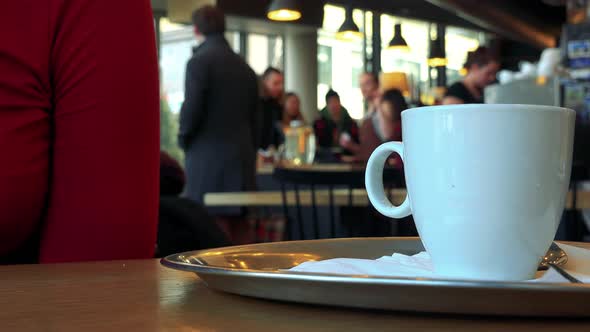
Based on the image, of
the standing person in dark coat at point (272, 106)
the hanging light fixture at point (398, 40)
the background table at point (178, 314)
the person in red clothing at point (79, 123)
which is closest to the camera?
the background table at point (178, 314)

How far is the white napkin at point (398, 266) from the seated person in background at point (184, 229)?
0.68m

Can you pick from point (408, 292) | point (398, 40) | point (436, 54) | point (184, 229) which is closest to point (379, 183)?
point (408, 292)

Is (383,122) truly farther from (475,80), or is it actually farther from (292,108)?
(292,108)

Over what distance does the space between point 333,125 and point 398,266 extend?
7737mm

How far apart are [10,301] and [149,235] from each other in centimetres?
49

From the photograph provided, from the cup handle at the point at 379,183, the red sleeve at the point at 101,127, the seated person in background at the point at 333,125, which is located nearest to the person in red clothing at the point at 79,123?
the red sleeve at the point at 101,127

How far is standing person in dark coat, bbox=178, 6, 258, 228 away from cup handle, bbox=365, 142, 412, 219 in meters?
3.66

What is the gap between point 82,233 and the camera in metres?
0.87

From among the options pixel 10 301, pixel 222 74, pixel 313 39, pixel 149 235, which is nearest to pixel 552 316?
pixel 10 301

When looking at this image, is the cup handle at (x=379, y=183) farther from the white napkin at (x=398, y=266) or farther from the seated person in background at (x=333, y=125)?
the seated person in background at (x=333, y=125)

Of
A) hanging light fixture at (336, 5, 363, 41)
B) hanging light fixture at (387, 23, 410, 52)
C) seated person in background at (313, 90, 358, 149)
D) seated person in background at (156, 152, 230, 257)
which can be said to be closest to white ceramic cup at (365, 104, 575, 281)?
seated person in background at (156, 152, 230, 257)

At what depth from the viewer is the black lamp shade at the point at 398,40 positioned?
10422 mm

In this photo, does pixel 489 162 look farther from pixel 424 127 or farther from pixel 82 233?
pixel 82 233

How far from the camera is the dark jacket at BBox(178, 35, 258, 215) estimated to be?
416 centimetres
